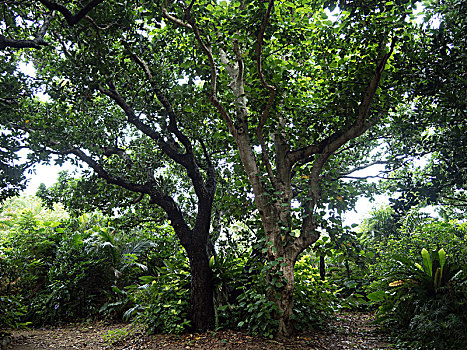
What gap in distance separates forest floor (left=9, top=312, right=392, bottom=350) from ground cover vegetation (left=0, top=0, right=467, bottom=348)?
22 centimetres

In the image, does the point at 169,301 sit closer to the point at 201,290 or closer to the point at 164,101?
the point at 201,290

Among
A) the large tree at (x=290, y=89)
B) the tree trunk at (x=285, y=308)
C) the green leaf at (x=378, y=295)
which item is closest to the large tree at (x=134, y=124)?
Result: the large tree at (x=290, y=89)

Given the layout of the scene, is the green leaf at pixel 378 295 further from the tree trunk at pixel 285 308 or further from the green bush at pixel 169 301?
the green bush at pixel 169 301

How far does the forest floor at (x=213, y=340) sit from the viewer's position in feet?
13.2

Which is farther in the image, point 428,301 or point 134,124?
point 134,124

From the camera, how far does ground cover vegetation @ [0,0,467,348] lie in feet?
13.4

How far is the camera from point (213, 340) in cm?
438

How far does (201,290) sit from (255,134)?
8.93ft

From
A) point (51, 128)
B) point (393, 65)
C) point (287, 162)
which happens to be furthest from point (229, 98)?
point (51, 128)

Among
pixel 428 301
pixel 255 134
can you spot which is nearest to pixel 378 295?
→ pixel 428 301

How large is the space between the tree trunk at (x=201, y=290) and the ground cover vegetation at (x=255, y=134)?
0.02 metres

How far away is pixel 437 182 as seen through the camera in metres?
5.38

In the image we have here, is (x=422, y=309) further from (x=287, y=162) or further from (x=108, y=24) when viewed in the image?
(x=108, y=24)

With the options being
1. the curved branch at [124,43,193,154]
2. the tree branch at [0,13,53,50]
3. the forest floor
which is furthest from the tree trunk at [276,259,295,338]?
the tree branch at [0,13,53,50]
